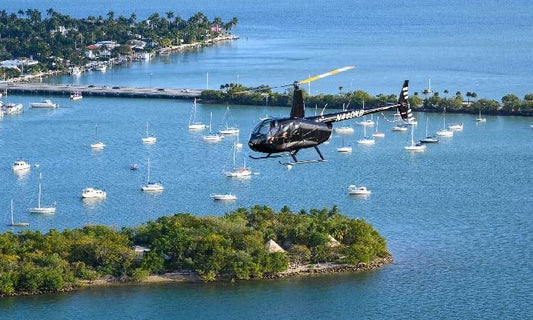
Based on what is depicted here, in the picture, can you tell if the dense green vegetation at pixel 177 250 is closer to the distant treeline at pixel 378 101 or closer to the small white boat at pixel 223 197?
the small white boat at pixel 223 197

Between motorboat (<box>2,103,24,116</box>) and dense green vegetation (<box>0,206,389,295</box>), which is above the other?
motorboat (<box>2,103,24,116</box>)

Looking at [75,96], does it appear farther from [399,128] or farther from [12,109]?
[399,128]

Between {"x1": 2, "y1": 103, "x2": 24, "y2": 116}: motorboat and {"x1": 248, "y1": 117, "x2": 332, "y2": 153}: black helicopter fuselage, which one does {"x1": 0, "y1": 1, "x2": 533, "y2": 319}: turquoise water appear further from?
{"x1": 248, "y1": 117, "x2": 332, "y2": 153}: black helicopter fuselage

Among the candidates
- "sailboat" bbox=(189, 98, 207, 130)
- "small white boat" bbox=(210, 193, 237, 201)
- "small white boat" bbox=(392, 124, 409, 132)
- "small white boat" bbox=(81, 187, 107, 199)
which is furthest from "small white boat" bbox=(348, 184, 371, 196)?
"sailboat" bbox=(189, 98, 207, 130)

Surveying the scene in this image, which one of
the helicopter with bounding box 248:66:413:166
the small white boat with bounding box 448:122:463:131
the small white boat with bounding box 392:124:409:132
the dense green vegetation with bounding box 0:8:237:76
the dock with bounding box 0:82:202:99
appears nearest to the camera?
the helicopter with bounding box 248:66:413:166

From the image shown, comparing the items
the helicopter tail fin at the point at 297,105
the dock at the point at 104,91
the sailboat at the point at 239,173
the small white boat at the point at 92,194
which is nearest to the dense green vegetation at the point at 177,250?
the small white boat at the point at 92,194

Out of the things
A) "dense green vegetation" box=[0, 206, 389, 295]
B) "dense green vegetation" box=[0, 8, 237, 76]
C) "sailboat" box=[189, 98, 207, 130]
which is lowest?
"dense green vegetation" box=[0, 206, 389, 295]
